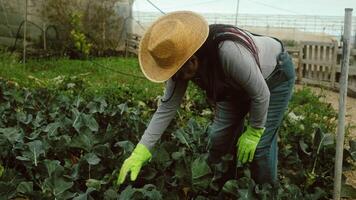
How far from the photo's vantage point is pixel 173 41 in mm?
2135

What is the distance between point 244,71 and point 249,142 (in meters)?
0.50

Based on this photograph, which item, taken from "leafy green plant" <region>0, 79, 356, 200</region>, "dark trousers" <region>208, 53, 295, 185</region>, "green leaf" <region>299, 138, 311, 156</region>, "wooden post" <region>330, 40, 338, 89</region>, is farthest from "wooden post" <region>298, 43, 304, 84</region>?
"dark trousers" <region>208, 53, 295, 185</region>

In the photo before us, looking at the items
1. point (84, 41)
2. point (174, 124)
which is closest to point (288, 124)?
point (174, 124)

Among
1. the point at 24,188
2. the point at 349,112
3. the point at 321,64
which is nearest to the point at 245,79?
the point at 24,188

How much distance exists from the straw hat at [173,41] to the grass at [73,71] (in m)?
3.21

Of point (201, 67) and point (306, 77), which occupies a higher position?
point (201, 67)

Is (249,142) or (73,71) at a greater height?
(249,142)

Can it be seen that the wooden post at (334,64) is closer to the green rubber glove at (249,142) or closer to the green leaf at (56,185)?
the green rubber glove at (249,142)

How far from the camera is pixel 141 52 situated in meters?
2.38

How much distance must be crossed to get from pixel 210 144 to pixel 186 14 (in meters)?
0.92

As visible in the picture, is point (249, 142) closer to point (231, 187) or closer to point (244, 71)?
point (231, 187)

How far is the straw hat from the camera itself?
7.04 ft

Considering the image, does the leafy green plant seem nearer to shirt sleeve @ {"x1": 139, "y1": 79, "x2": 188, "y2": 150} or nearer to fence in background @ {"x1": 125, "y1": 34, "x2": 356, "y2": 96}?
shirt sleeve @ {"x1": 139, "y1": 79, "x2": 188, "y2": 150}

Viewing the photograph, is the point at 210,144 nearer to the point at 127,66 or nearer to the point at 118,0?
the point at 127,66
